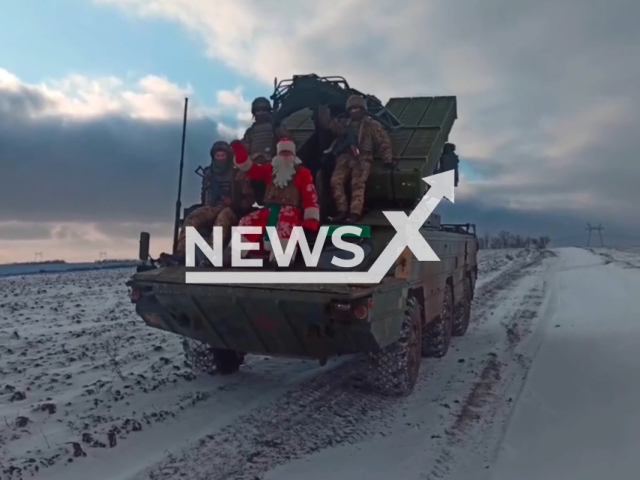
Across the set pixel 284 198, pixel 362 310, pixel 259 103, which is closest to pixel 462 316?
pixel 259 103

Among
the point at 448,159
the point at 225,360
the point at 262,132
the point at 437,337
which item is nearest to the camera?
the point at 225,360

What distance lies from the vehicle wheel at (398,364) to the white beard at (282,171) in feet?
5.00

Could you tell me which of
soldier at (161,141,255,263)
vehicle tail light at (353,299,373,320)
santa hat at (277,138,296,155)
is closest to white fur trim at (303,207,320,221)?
santa hat at (277,138,296,155)

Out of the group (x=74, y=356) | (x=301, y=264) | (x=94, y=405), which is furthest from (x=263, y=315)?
(x=74, y=356)

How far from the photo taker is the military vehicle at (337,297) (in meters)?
4.61

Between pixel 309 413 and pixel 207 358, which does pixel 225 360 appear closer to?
pixel 207 358

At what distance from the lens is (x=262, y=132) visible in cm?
682

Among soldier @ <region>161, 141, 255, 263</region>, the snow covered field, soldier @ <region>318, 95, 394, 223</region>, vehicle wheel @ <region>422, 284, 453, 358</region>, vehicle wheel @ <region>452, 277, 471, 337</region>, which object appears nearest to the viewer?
the snow covered field

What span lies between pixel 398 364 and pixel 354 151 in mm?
2003

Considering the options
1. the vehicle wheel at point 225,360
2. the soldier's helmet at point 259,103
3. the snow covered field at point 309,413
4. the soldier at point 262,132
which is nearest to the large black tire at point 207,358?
the vehicle wheel at point 225,360

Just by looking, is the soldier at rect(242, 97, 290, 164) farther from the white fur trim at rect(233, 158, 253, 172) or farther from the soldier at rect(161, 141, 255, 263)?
the white fur trim at rect(233, 158, 253, 172)

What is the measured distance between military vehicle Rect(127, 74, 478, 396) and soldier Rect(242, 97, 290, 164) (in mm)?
333

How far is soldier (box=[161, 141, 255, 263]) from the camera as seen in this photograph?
576 cm

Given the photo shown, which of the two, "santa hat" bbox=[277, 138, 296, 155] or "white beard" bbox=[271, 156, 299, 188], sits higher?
"santa hat" bbox=[277, 138, 296, 155]
